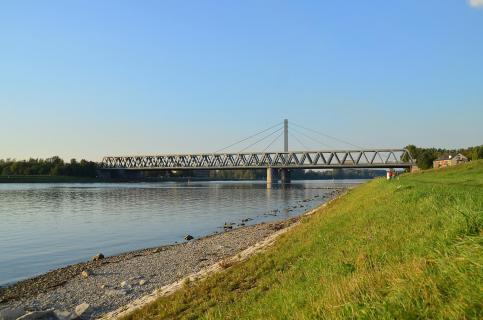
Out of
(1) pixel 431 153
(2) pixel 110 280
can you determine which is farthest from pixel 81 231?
(1) pixel 431 153

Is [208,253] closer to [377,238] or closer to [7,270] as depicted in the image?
[7,270]

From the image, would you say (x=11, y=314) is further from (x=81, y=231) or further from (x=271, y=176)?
(x=271, y=176)

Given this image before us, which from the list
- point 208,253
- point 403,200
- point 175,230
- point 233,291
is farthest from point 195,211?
point 233,291

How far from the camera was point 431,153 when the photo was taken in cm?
15538

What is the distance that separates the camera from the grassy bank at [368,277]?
18.2ft

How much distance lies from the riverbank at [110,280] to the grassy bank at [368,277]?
12.8 feet

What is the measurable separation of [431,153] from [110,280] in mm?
152500

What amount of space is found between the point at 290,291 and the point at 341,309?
3722 millimetres

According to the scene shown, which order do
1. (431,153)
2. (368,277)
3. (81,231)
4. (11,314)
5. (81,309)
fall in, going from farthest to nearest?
(431,153), (81,231), (81,309), (11,314), (368,277)

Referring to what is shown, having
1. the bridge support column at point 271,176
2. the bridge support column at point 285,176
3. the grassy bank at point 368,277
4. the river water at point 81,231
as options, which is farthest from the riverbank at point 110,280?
the bridge support column at point 285,176

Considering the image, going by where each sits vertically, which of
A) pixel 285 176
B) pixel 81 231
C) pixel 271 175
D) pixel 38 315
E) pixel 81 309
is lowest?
pixel 81 231

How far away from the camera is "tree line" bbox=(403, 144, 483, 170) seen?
120 metres

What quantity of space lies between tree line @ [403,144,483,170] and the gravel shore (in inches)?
4276

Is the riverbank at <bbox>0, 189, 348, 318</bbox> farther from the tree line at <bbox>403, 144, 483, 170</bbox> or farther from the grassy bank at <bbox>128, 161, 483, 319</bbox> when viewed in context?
the tree line at <bbox>403, 144, 483, 170</bbox>
